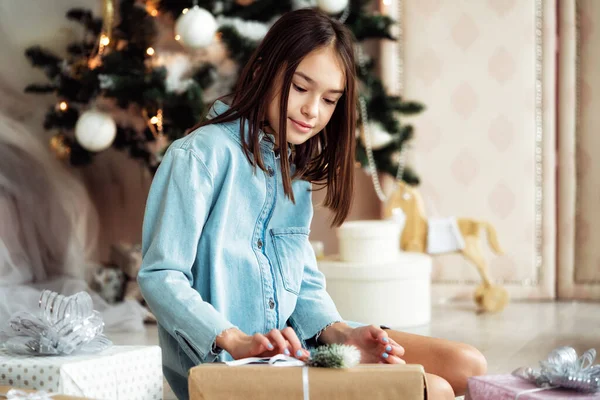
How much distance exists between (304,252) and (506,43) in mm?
2502

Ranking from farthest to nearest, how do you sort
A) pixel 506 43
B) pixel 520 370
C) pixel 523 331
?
pixel 506 43 → pixel 523 331 → pixel 520 370

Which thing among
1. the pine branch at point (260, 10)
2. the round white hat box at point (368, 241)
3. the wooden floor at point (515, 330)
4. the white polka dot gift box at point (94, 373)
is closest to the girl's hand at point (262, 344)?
the white polka dot gift box at point (94, 373)

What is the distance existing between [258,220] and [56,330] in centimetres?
38

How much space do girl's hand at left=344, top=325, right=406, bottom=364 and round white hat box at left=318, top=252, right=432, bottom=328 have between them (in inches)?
59.0

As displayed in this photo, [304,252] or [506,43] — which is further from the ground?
[506,43]

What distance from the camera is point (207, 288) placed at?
1313 millimetres

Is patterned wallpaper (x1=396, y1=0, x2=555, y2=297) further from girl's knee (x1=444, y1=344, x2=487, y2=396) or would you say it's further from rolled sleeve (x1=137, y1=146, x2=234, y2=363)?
rolled sleeve (x1=137, y1=146, x2=234, y2=363)

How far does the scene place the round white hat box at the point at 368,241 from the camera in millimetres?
2865

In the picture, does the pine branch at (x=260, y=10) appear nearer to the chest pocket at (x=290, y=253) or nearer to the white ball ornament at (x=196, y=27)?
the white ball ornament at (x=196, y=27)

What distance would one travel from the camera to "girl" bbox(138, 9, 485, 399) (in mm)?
1235

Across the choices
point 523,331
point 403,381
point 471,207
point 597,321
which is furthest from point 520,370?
point 471,207

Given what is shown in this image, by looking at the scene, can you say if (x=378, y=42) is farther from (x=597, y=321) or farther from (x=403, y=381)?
(x=403, y=381)

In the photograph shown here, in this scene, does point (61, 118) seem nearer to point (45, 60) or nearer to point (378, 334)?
point (45, 60)

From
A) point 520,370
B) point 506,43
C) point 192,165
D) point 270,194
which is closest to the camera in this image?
point 520,370
